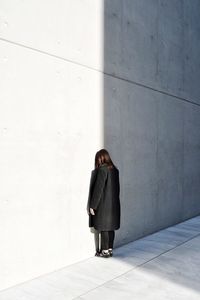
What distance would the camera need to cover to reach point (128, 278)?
4.32m

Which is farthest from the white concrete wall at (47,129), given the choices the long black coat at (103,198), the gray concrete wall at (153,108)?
the gray concrete wall at (153,108)

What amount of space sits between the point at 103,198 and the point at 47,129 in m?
1.37

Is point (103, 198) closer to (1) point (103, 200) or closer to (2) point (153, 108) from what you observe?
(1) point (103, 200)

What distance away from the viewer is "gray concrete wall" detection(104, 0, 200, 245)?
5770mm

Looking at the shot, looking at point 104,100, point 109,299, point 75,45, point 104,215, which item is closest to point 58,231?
point 104,215

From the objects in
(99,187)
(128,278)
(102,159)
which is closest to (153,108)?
(102,159)

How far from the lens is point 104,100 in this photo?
543cm

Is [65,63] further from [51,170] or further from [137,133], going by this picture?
[137,133]

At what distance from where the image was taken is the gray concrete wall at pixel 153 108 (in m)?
5.77

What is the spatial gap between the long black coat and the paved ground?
20.9 inches

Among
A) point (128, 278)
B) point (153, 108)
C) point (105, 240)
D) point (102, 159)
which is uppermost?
point (153, 108)

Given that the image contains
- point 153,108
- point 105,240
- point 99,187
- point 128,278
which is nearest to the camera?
point 128,278

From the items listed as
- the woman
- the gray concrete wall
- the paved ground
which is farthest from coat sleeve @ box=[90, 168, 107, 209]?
the paved ground

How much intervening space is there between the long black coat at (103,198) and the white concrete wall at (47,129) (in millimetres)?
124
